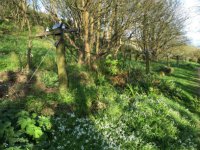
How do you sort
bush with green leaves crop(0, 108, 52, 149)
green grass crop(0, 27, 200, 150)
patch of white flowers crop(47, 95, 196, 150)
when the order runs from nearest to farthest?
bush with green leaves crop(0, 108, 52, 149) → green grass crop(0, 27, 200, 150) → patch of white flowers crop(47, 95, 196, 150)

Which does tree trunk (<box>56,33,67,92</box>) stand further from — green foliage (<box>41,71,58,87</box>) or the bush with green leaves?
the bush with green leaves

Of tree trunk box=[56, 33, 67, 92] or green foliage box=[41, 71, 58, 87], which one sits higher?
tree trunk box=[56, 33, 67, 92]

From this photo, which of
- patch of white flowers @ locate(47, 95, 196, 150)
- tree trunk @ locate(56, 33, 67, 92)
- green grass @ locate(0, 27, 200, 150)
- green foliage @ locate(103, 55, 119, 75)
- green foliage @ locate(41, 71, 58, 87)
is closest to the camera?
green grass @ locate(0, 27, 200, 150)

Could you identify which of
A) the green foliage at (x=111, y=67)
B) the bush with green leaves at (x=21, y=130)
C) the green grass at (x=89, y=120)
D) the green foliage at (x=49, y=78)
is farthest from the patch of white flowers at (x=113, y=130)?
the green foliage at (x=111, y=67)

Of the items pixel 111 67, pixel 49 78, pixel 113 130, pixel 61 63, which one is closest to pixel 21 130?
pixel 113 130

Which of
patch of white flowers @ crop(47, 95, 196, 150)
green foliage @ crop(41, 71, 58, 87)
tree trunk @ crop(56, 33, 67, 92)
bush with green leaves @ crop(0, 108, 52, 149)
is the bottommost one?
patch of white flowers @ crop(47, 95, 196, 150)

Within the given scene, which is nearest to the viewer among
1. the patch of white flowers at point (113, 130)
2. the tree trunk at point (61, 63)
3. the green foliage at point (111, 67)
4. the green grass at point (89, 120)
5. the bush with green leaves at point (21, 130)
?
the bush with green leaves at point (21, 130)

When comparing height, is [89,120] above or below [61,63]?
below

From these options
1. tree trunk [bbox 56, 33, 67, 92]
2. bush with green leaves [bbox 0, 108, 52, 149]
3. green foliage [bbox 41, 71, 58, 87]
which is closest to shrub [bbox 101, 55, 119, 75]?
green foliage [bbox 41, 71, 58, 87]

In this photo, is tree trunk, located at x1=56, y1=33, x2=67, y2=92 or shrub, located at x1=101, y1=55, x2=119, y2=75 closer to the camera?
tree trunk, located at x1=56, y1=33, x2=67, y2=92

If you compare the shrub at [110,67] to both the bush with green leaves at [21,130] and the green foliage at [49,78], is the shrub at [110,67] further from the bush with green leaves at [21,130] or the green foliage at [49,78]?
the bush with green leaves at [21,130]

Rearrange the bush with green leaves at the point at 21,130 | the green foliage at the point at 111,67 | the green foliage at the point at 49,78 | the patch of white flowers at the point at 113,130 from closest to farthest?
the bush with green leaves at the point at 21,130 → the patch of white flowers at the point at 113,130 → the green foliage at the point at 49,78 → the green foliage at the point at 111,67

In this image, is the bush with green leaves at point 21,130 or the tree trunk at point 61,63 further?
the tree trunk at point 61,63

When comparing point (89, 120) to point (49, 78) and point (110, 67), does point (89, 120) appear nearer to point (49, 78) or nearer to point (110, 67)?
point (49, 78)
